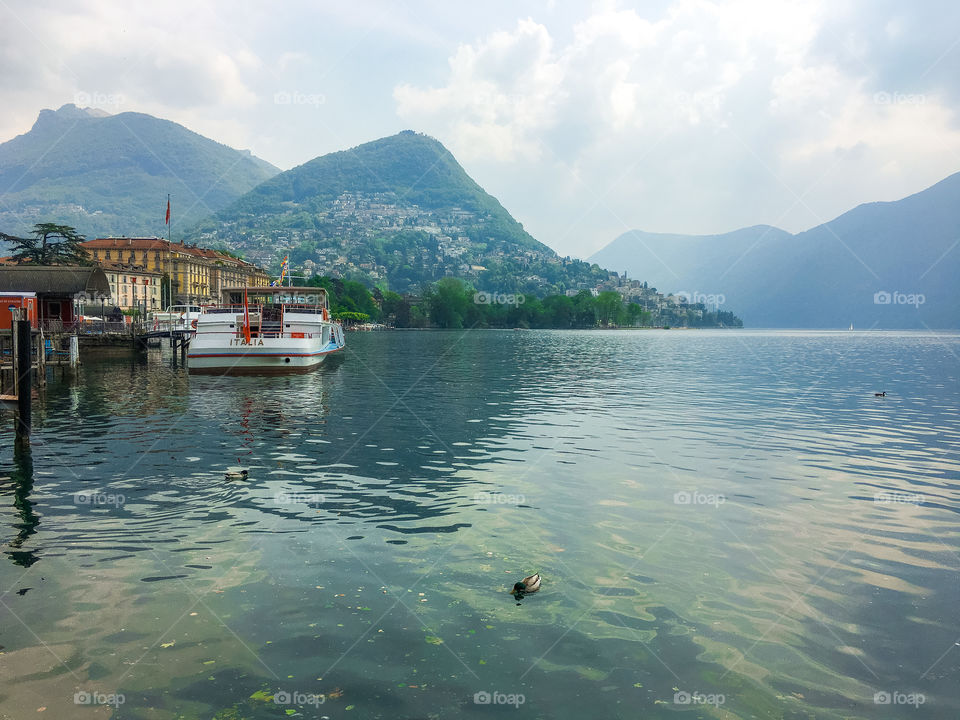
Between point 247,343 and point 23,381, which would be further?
point 247,343

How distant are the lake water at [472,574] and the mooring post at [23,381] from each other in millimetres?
1110

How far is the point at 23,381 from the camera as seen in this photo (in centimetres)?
2086

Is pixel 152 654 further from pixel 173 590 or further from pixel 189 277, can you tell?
pixel 189 277

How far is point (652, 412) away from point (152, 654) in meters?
24.8

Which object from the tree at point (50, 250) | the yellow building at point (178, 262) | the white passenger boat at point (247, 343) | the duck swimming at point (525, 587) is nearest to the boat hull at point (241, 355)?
the white passenger boat at point (247, 343)

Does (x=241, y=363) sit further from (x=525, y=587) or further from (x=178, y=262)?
(x=178, y=262)

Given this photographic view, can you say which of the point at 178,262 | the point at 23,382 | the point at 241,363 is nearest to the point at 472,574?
the point at 23,382

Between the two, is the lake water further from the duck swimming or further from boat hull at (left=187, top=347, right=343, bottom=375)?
boat hull at (left=187, top=347, right=343, bottom=375)

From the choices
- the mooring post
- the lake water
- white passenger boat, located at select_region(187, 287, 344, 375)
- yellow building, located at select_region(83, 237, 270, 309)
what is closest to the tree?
yellow building, located at select_region(83, 237, 270, 309)

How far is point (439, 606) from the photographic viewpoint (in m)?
9.21

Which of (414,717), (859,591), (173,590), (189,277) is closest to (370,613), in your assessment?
(414,717)

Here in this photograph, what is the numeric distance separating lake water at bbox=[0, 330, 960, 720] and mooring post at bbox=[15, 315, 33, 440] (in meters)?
1.11

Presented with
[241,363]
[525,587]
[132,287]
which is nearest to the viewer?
[525,587]

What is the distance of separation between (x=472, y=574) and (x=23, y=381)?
17958mm
